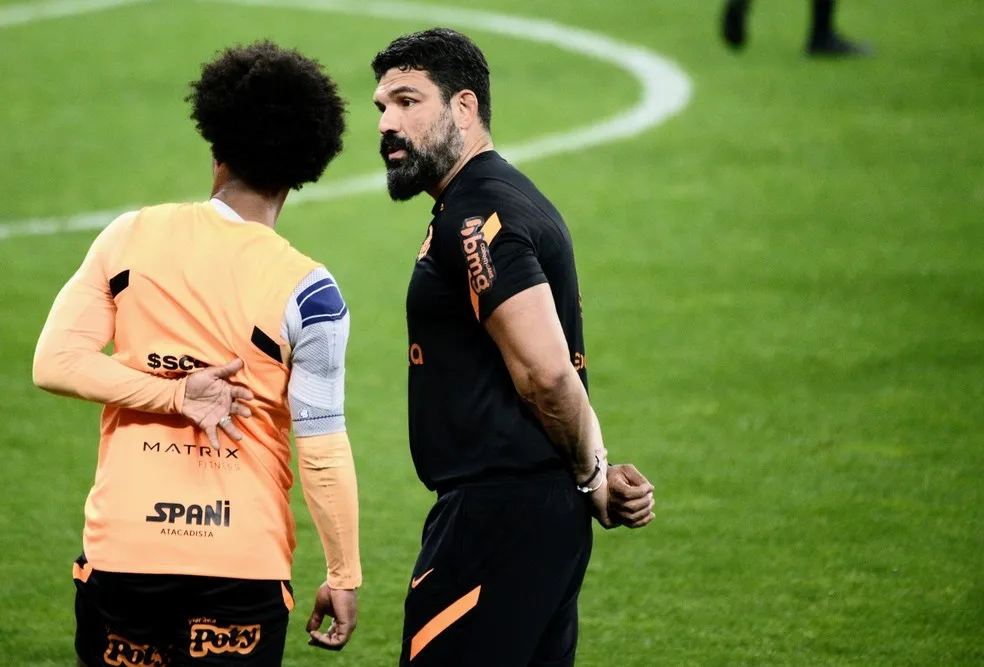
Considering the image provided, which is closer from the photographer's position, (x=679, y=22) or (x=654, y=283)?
(x=654, y=283)

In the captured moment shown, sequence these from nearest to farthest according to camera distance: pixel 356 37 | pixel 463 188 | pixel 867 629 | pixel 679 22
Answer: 1. pixel 463 188
2. pixel 867 629
3. pixel 356 37
4. pixel 679 22

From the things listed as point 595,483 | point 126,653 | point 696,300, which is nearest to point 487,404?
point 595,483

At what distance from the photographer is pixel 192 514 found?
11.5 ft

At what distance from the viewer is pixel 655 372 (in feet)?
30.5

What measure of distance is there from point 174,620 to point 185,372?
60 cm

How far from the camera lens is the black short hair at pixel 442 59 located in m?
3.86

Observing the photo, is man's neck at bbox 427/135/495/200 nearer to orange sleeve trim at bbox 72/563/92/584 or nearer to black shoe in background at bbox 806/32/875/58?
orange sleeve trim at bbox 72/563/92/584

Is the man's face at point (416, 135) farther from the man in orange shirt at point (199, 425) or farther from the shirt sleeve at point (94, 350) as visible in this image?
the shirt sleeve at point (94, 350)

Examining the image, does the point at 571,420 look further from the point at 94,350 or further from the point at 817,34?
the point at 817,34

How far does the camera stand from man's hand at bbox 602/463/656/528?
12.5ft

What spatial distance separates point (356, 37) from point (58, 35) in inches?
149

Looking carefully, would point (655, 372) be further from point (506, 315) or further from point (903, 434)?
point (506, 315)

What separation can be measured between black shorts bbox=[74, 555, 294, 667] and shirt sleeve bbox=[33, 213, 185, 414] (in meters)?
0.42

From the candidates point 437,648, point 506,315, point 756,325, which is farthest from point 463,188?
point 756,325
